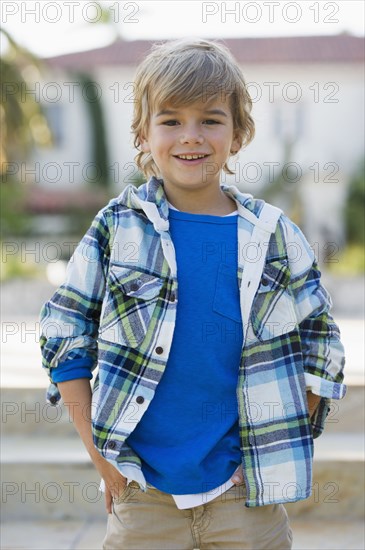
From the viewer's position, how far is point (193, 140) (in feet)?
6.27

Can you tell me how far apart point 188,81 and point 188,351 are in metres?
0.59

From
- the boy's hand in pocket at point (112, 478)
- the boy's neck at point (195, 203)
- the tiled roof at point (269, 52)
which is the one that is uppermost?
the tiled roof at point (269, 52)

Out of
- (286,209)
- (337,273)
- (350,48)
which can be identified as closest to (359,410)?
(337,273)

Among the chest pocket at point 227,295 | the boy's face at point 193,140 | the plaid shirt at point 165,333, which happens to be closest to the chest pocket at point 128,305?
the plaid shirt at point 165,333

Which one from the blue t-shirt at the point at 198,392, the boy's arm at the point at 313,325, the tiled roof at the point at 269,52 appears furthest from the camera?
the tiled roof at the point at 269,52

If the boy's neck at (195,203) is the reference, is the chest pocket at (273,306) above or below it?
below

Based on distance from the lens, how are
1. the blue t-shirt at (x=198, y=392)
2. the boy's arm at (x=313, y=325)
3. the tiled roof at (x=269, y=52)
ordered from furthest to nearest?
the tiled roof at (x=269, y=52)
the boy's arm at (x=313, y=325)
the blue t-shirt at (x=198, y=392)

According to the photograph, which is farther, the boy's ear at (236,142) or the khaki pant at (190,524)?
the boy's ear at (236,142)

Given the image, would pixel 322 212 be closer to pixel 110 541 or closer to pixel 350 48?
pixel 350 48

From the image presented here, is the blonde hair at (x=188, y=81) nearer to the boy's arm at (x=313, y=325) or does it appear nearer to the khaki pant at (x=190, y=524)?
the boy's arm at (x=313, y=325)

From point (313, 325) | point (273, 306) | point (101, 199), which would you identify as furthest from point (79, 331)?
point (101, 199)

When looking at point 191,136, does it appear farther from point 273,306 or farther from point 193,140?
point 273,306

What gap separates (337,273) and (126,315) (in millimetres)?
8096

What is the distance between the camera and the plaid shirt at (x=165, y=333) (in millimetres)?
1899
